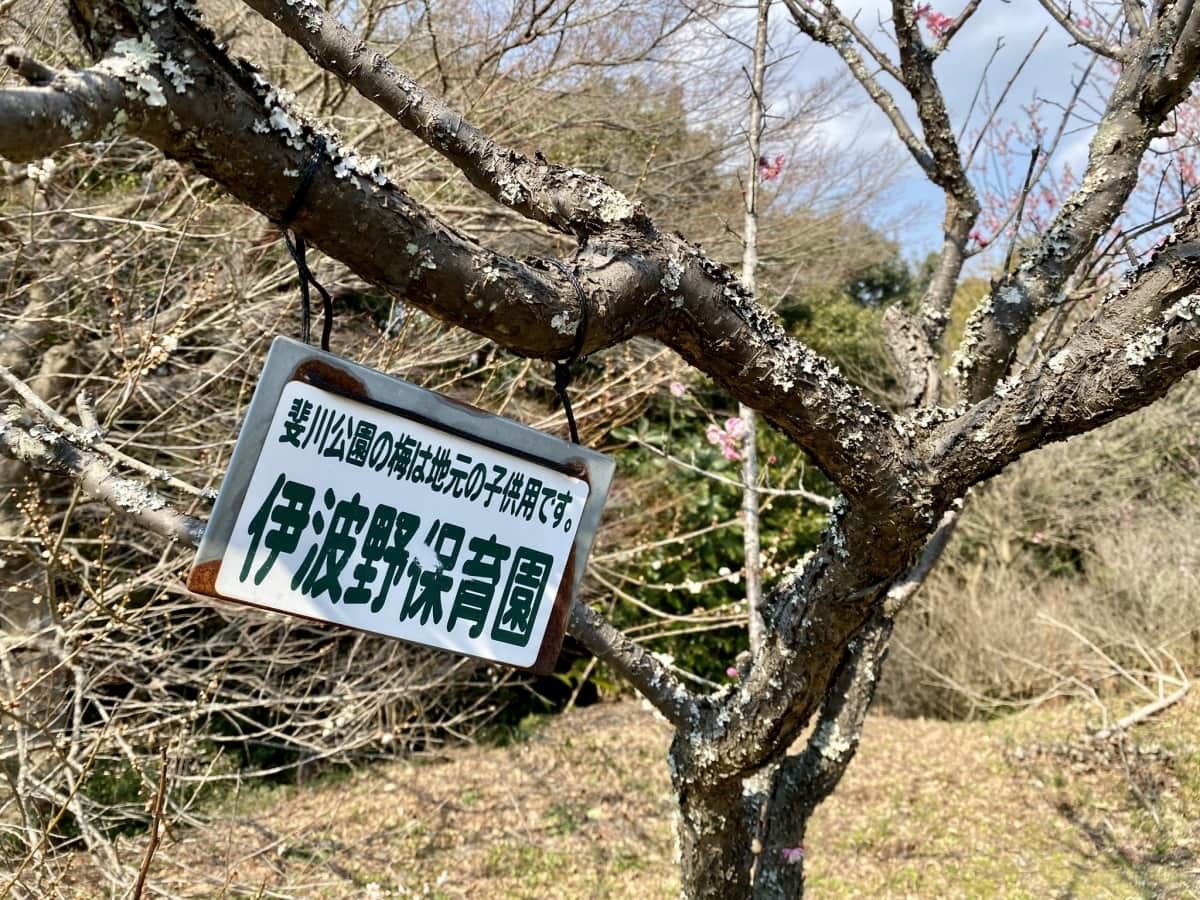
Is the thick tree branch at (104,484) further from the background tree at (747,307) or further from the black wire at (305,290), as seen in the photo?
the black wire at (305,290)

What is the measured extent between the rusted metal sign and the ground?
2806 millimetres

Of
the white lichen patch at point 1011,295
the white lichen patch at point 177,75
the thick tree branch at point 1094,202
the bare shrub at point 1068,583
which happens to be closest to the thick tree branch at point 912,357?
the thick tree branch at point 1094,202

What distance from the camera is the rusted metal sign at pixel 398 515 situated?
3.14ft

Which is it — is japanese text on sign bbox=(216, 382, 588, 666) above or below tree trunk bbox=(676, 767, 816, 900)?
above

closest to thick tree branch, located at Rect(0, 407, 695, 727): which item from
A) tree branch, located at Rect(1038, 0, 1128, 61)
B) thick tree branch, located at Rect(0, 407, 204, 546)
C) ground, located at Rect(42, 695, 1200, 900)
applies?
thick tree branch, located at Rect(0, 407, 204, 546)

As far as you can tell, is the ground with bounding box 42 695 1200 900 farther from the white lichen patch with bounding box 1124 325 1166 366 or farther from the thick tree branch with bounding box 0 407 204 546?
the white lichen patch with bounding box 1124 325 1166 366

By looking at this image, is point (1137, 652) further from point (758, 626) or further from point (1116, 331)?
point (1116, 331)

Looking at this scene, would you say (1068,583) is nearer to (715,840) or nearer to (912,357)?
(912,357)

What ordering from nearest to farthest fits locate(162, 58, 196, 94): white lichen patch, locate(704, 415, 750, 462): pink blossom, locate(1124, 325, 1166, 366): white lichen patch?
locate(162, 58, 196, 94): white lichen patch → locate(1124, 325, 1166, 366): white lichen patch → locate(704, 415, 750, 462): pink blossom

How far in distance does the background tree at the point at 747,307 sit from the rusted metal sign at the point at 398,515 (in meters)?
0.12

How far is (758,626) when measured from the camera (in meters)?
2.52

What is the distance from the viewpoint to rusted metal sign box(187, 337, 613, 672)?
956mm

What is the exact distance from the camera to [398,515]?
41.1 inches

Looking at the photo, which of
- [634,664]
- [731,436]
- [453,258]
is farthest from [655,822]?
[453,258]
